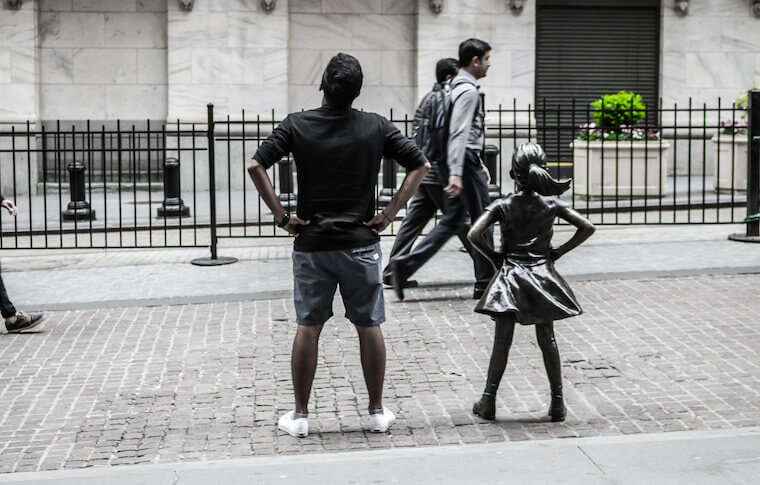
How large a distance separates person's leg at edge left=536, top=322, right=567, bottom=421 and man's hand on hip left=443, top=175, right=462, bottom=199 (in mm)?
3074

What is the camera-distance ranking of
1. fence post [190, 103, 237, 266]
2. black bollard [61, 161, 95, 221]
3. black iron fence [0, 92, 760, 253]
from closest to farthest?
fence post [190, 103, 237, 266]
black iron fence [0, 92, 760, 253]
black bollard [61, 161, 95, 221]

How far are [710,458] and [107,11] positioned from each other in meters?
16.8

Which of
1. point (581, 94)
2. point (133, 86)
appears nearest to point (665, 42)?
point (581, 94)

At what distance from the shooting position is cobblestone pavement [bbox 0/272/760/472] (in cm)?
590

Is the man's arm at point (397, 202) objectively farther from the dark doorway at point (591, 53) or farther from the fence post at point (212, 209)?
the dark doorway at point (591, 53)

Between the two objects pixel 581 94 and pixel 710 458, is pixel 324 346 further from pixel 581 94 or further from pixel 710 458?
pixel 581 94

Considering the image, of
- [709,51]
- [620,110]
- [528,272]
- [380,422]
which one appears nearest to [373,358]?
[380,422]

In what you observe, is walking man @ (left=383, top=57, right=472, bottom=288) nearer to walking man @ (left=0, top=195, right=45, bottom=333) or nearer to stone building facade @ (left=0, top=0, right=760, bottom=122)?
walking man @ (left=0, top=195, right=45, bottom=333)

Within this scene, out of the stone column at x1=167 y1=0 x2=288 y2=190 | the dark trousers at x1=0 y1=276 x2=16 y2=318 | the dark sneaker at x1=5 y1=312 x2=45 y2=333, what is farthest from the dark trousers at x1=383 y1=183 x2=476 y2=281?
the stone column at x1=167 y1=0 x2=288 y2=190

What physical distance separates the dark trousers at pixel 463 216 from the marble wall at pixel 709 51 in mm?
12925

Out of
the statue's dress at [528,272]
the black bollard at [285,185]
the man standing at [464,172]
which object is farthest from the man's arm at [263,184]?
the black bollard at [285,185]

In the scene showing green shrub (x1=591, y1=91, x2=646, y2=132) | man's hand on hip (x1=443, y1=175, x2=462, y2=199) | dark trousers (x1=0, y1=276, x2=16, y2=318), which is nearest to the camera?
dark trousers (x1=0, y1=276, x2=16, y2=318)

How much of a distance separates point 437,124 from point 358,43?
38.1ft

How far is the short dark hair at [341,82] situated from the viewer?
5.61 meters
